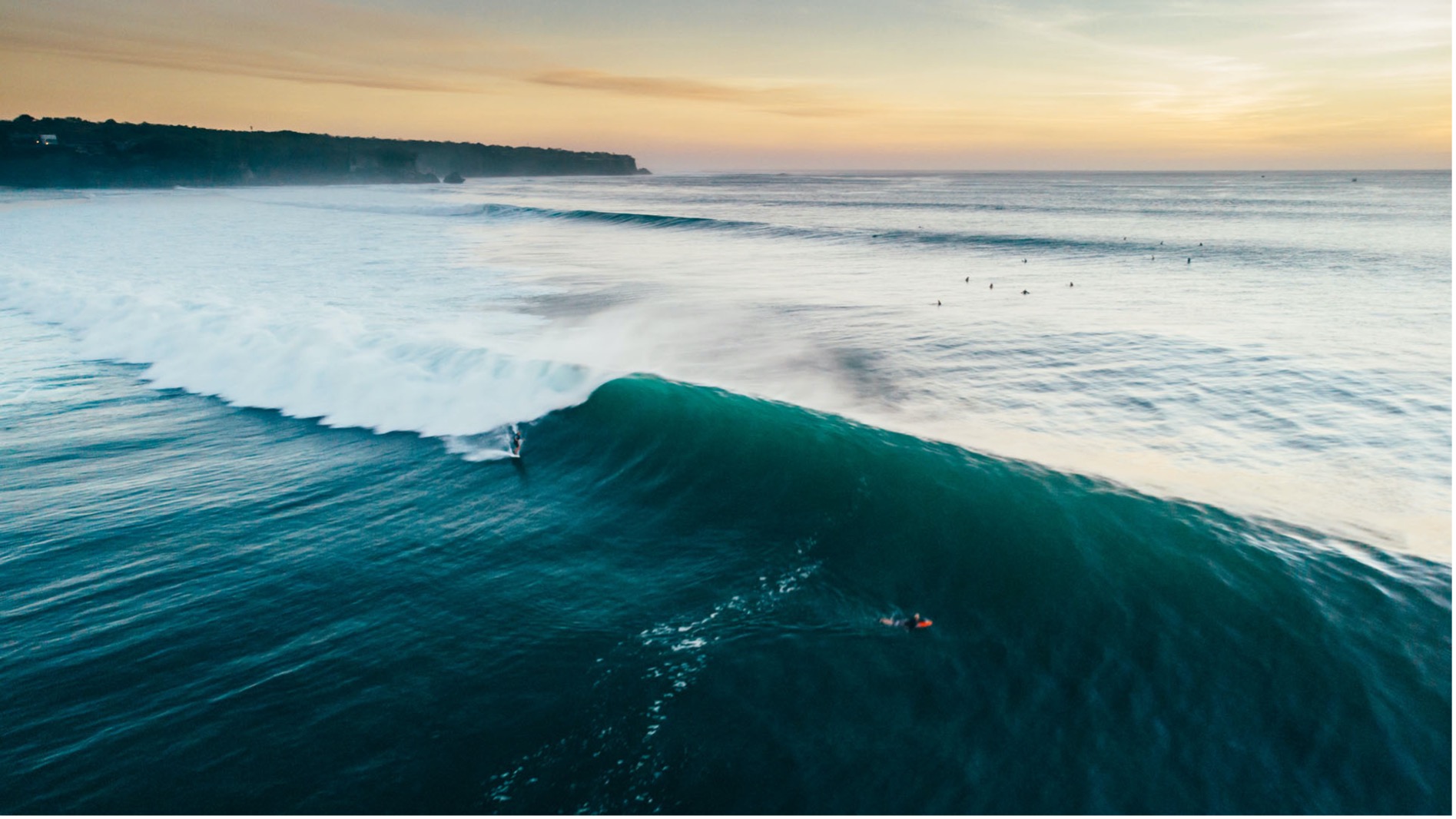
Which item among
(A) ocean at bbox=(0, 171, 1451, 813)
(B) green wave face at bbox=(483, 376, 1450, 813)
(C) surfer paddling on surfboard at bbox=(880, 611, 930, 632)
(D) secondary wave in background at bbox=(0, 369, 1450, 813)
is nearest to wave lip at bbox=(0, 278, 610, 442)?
(A) ocean at bbox=(0, 171, 1451, 813)

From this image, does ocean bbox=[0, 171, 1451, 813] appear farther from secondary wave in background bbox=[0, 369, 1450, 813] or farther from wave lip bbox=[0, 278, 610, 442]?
wave lip bbox=[0, 278, 610, 442]

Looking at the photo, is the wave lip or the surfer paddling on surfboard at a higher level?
the wave lip

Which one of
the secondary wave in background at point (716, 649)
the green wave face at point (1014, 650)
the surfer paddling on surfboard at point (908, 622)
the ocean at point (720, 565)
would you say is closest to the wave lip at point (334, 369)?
the ocean at point (720, 565)

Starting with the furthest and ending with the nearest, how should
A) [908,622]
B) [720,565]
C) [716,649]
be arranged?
1. [720,565]
2. [908,622]
3. [716,649]

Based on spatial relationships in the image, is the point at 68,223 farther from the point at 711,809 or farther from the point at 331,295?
the point at 711,809

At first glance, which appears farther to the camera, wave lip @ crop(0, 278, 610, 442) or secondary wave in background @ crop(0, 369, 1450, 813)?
wave lip @ crop(0, 278, 610, 442)

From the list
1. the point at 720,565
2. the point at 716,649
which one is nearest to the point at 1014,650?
the point at 716,649

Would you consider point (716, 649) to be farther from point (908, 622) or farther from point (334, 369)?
point (334, 369)

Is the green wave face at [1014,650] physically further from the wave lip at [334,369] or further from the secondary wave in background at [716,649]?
the wave lip at [334,369]
